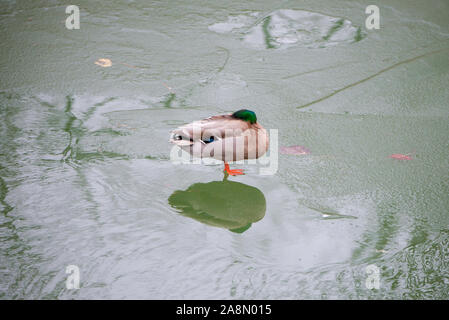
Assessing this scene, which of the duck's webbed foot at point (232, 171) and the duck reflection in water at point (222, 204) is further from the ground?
the duck's webbed foot at point (232, 171)

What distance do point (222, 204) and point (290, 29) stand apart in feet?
8.21

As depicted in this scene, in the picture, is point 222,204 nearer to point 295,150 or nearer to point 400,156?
point 295,150

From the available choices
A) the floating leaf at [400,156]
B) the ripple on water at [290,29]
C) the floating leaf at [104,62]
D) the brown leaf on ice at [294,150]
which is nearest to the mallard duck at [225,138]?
the brown leaf on ice at [294,150]

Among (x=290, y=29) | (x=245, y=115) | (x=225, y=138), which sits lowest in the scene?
(x=225, y=138)

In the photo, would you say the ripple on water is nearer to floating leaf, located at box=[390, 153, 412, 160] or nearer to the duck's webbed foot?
floating leaf, located at box=[390, 153, 412, 160]

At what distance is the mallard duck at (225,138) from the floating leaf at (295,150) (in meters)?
0.28

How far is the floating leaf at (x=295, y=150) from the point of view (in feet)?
9.80

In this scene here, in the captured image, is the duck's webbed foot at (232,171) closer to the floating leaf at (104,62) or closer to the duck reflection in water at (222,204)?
the duck reflection in water at (222,204)

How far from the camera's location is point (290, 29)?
14.6 ft

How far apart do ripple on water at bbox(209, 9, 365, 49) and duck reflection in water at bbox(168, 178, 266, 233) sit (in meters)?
1.92

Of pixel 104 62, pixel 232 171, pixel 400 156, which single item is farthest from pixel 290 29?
pixel 232 171

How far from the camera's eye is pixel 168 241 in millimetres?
2326

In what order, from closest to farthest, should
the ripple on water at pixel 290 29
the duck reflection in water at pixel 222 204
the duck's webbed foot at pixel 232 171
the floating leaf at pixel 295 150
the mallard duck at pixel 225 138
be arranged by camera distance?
the duck reflection in water at pixel 222 204 < the mallard duck at pixel 225 138 < the duck's webbed foot at pixel 232 171 < the floating leaf at pixel 295 150 < the ripple on water at pixel 290 29
